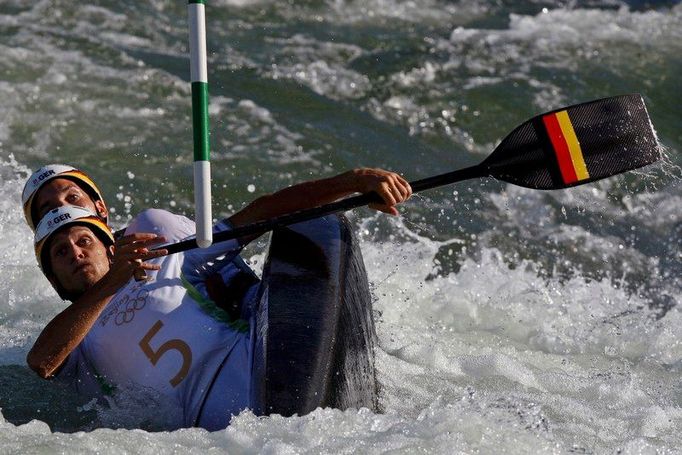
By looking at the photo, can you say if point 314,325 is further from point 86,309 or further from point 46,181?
point 46,181

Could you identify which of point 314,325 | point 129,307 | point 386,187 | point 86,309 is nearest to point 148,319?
point 129,307

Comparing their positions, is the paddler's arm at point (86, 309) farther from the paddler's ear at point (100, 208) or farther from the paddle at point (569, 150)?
the paddle at point (569, 150)

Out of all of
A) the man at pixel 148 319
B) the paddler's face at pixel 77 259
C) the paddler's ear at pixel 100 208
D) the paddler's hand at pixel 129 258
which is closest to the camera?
the paddler's hand at pixel 129 258

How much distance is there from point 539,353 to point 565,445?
1.41 m

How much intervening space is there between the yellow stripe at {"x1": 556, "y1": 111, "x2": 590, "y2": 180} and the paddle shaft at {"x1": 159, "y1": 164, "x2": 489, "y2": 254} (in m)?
0.46

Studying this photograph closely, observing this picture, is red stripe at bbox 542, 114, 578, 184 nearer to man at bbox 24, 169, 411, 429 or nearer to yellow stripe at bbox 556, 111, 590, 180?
yellow stripe at bbox 556, 111, 590, 180

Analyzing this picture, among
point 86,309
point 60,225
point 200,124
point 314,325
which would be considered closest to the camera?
point 200,124

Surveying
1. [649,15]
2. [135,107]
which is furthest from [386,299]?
[649,15]

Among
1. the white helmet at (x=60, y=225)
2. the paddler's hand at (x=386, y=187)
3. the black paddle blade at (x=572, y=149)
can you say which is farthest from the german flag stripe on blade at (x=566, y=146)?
the white helmet at (x=60, y=225)

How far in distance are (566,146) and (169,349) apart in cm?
159

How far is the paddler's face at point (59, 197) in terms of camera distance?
4.41 metres

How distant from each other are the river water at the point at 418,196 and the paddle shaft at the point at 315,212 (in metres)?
0.59

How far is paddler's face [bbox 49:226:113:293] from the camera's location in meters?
4.07

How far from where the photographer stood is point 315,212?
4059 mm
